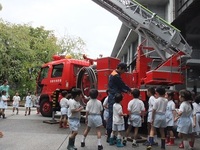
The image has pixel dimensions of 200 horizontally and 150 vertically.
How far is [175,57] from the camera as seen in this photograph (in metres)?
9.80

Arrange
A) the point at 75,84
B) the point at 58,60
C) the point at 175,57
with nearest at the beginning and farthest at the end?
the point at 175,57
the point at 75,84
the point at 58,60

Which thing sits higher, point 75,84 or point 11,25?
point 11,25

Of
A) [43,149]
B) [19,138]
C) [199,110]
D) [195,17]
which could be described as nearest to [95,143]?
[43,149]

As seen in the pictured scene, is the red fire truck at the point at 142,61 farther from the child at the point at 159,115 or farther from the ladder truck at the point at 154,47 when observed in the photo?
the child at the point at 159,115

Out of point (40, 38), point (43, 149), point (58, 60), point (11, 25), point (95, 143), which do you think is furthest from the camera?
A: point (40, 38)

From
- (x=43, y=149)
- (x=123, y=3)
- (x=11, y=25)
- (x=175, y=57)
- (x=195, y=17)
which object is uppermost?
(x=11, y=25)

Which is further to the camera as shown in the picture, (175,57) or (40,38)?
(40,38)

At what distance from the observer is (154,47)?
1095 cm

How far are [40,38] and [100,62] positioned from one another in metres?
31.4

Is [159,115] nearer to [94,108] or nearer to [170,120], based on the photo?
[170,120]

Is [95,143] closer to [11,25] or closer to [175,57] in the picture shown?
[175,57]

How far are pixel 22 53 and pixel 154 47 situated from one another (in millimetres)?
23359

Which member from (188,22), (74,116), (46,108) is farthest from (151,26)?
(46,108)

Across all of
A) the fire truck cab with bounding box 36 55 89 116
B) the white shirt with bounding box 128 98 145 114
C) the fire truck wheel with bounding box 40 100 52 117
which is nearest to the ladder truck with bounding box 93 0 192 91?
the white shirt with bounding box 128 98 145 114
